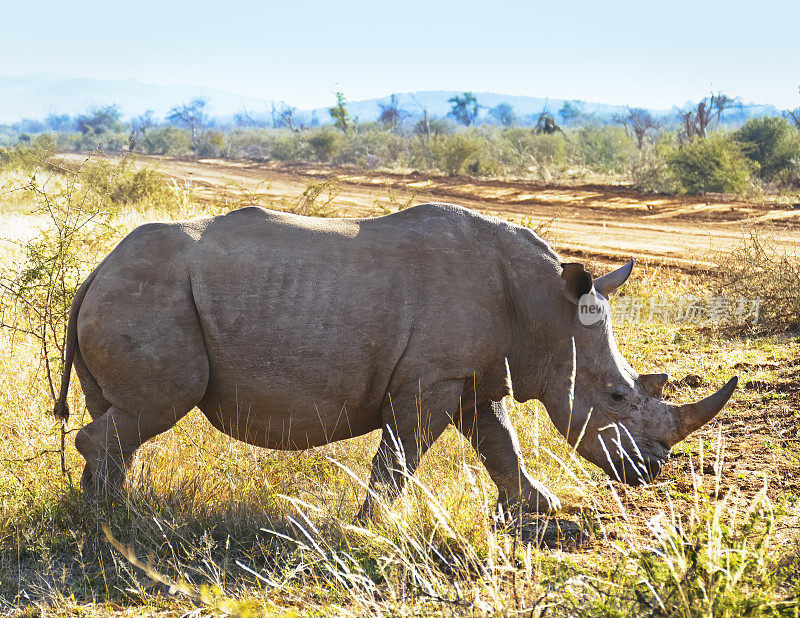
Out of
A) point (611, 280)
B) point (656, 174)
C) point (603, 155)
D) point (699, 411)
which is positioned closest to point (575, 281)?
point (611, 280)

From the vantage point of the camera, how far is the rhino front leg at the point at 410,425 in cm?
414

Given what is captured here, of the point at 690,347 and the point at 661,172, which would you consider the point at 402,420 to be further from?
the point at 661,172

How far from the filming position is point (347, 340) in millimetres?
4094

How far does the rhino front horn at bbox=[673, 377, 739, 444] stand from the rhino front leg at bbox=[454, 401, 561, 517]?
85cm

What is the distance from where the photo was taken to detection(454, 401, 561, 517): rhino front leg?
4656 millimetres

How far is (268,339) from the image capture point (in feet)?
13.3

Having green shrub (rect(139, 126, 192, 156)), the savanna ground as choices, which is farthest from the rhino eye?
green shrub (rect(139, 126, 192, 156))

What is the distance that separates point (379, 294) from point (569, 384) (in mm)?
1163

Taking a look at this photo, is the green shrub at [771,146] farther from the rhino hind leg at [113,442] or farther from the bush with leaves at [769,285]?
the rhino hind leg at [113,442]

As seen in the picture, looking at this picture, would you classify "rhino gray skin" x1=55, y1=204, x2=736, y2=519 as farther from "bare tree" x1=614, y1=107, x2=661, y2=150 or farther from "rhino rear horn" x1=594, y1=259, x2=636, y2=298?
"bare tree" x1=614, y1=107, x2=661, y2=150

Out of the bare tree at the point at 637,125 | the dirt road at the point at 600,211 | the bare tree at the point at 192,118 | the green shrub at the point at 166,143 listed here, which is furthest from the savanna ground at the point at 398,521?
the bare tree at the point at 192,118

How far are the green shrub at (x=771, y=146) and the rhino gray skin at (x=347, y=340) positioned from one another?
22504mm

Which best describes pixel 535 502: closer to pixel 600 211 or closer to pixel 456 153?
pixel 600 211

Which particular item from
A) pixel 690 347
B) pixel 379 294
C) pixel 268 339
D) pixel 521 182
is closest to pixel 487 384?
pixel 379 294
